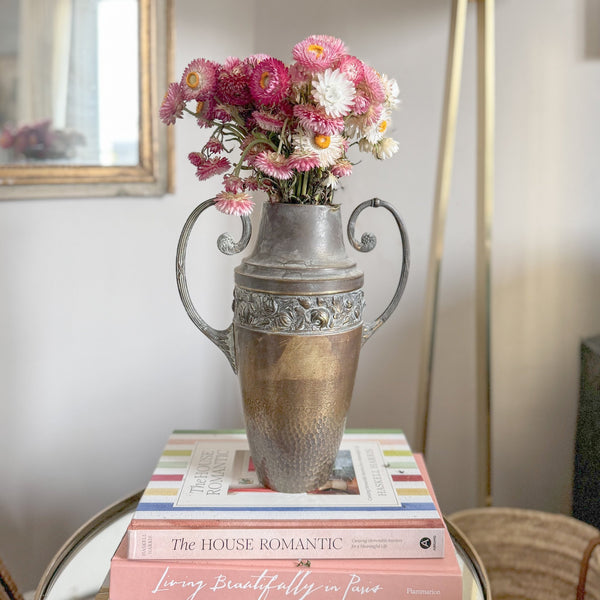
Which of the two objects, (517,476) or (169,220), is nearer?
(169,220)

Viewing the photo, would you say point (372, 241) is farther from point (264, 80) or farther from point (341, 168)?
point (264, 80)

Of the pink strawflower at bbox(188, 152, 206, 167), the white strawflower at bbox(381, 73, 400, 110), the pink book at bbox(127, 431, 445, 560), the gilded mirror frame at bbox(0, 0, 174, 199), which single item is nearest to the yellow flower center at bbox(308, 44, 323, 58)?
the white strawflower at bbox(381, 73, 400, 110)

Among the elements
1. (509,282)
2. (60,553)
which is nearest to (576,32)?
(509,282)

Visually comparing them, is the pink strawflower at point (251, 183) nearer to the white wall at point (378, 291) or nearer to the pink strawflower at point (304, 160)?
the pink strawflower at point (304, 160)

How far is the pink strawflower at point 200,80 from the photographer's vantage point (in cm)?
84

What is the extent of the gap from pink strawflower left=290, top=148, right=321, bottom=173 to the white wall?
0.71 metres

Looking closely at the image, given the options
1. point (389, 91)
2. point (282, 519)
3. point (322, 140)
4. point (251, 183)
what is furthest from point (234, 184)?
point (282, 519)

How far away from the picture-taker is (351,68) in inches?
31.4

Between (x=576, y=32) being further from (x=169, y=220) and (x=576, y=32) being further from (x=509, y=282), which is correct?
(x=169, y=220)

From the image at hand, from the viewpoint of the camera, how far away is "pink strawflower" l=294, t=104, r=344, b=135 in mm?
788

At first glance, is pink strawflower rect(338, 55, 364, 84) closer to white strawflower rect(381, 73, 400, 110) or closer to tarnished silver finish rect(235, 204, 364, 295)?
white strawflower rect(381, 73, 400, 110)

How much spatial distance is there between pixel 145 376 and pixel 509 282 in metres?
0.85

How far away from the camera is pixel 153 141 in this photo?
140cm

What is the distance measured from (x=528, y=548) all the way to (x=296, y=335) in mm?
832
